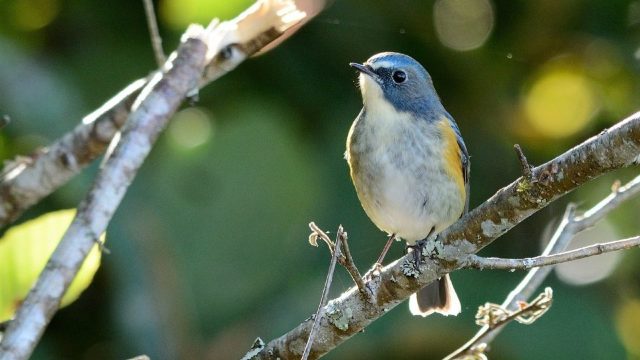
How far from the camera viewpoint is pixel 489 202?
8.50 ft

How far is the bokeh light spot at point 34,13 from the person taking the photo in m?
5.29

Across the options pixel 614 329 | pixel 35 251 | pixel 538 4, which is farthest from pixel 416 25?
pixel 35 251

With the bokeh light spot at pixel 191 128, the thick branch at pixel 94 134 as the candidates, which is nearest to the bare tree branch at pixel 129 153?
the thick branch at pixel 94 134

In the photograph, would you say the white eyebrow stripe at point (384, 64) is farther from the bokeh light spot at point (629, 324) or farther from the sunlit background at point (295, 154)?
the bokeh light spot at point (629, 324)

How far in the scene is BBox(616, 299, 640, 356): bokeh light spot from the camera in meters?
5.21

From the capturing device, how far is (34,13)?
538 cm

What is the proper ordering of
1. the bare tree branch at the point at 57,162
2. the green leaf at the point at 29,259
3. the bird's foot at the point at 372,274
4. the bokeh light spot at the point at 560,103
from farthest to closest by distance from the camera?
1. the bokeh light spot at the point at 560,103
2. the bare tree branch at the point at 57,162
3. the bird's foot at the point at 372,274
4. the green leaf at the point at 29,259

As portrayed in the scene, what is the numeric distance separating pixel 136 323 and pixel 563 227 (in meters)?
2.36

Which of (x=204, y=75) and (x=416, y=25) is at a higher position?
(x=416, y=25)

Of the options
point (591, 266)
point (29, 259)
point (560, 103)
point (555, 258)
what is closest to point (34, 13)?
point (29, 259)

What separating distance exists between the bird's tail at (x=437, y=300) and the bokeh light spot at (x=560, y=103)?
66.7 inches

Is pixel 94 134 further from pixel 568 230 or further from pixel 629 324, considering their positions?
pixel 629 324

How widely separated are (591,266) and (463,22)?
60.0 inches

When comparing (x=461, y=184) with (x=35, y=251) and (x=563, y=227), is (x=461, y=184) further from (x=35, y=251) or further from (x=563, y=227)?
(x=35, y=251)
